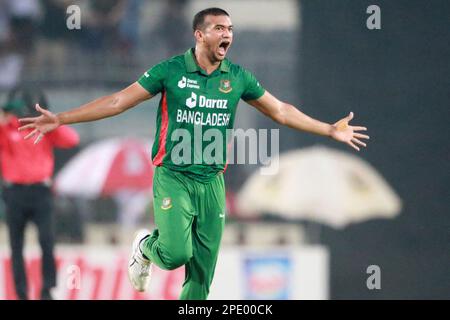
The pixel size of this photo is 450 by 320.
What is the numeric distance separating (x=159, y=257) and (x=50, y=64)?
717 centimetres

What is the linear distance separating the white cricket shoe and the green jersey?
0.86 metres

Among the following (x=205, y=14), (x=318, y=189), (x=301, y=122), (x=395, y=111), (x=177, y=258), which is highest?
(x=395, y=111)

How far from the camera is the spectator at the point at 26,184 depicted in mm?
12500

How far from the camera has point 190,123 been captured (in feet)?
31.0

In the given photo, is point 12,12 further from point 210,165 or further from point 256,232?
point 210,165

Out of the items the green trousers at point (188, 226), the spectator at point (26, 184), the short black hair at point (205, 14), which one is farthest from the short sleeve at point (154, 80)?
the spectator at point (26, 184)

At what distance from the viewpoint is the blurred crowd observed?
1625 cm

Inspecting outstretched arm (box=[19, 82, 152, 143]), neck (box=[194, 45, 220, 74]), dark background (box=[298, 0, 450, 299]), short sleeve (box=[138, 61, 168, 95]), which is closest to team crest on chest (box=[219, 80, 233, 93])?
neck (box=[194, 45, 220, 74])

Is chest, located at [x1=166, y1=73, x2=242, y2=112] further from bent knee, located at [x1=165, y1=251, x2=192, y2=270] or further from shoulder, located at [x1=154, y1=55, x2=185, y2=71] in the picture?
bent knee, located at [x1=165, y1=251, x2=192, y2=270]

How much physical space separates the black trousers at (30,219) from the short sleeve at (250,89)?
140 inches

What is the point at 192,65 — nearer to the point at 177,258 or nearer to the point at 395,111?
the point at 177,258

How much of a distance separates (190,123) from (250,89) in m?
0.61

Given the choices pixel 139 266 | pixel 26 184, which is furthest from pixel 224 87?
pixel 26 184

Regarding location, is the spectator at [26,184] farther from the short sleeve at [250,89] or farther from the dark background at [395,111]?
the dark background at [395,111]
